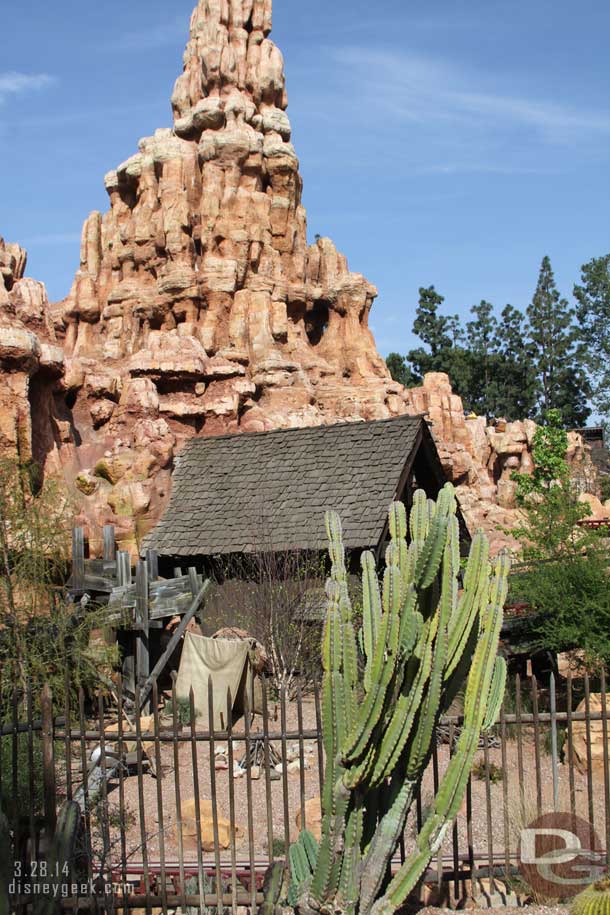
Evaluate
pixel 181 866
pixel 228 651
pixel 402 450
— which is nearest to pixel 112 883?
pixel 181 866

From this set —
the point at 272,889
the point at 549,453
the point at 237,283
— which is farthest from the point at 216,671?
the point at 237,283

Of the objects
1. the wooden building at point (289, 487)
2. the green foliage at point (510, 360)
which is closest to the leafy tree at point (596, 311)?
the green foliage at point (510, 360)

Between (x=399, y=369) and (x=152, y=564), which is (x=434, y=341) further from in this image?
(x=152, y=564)

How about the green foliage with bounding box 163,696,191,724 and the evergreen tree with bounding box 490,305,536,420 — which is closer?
the green foliage with bounding box 163,696,191,724

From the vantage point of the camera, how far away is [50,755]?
7.09 metres

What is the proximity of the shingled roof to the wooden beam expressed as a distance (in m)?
0.99

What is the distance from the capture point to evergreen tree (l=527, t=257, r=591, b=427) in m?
58.2

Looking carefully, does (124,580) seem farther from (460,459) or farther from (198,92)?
(198,92)

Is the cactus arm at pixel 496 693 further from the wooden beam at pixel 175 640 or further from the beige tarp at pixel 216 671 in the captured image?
the wooden beam at pixel 175 640

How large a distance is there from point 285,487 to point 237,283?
15.1 m

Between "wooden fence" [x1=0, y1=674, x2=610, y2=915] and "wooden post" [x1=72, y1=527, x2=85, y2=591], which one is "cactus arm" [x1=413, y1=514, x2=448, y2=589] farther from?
"wooden post" [x1=72, y1=527, x2=85, y2=591]

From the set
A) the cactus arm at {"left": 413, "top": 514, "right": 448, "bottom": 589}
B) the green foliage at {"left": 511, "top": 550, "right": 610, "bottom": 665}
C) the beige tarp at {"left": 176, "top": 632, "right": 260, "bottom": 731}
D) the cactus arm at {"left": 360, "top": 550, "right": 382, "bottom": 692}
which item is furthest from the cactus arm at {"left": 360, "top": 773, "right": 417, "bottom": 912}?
the beige tarp at {"left": 176, "top": 632, "right": 260, "bottom": 731}

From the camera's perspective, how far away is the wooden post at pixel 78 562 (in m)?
14.5

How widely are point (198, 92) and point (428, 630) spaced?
106 ft
